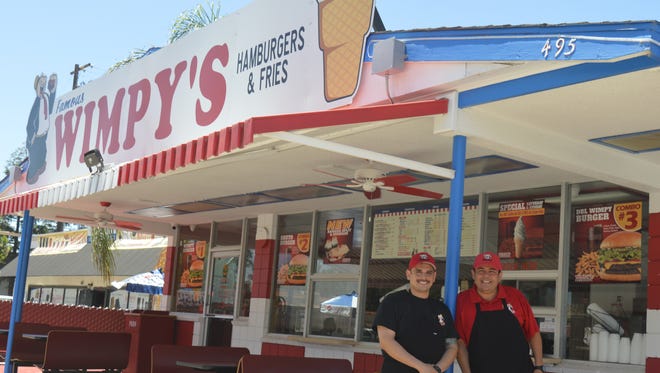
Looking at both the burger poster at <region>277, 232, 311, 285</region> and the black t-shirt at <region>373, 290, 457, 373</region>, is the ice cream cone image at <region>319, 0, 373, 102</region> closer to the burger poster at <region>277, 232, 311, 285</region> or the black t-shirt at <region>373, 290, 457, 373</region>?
the black t-shirt at <region>373, 290, 457, 373</region>

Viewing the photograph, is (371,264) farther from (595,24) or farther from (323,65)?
(595,24)

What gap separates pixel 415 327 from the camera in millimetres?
5027

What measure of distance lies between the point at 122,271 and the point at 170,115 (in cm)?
1807

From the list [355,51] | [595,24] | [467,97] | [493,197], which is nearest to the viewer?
[595,24]

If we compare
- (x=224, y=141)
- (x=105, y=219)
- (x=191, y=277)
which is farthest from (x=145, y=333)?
(x=224, y=141)

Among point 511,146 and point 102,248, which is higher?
point 511,146

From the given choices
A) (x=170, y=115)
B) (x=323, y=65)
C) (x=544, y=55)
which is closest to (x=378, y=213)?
(x=170, y=115)

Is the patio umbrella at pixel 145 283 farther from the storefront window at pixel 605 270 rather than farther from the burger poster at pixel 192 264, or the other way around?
the storefront window at pixel 605 270

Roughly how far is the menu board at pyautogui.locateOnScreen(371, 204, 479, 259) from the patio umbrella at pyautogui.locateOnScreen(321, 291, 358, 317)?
642 mm

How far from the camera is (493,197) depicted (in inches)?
338

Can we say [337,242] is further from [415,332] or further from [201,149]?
[415,332]

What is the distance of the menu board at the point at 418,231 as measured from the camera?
873 centimetres

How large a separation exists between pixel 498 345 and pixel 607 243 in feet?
8.81

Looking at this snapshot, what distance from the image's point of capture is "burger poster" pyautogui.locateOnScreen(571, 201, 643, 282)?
285 inches
